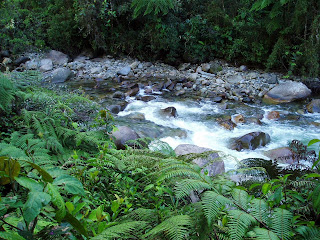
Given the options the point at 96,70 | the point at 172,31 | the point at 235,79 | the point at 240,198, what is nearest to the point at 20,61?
the point at 96,70

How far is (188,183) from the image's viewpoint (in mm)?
1237

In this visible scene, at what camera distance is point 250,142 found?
18.1 ft

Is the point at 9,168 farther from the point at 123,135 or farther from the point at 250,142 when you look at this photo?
the point at 250,142

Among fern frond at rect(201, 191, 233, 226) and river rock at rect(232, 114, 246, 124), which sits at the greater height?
fern frond at rect(201, 191, 233, 226)

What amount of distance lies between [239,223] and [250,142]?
4.71m

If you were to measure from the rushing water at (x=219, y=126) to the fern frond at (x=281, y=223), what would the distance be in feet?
11.7

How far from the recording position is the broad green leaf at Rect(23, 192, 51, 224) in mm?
873

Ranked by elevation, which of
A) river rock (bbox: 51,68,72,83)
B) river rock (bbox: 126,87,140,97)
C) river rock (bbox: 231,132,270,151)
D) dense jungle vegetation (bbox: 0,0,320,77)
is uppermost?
dense jungle vegetation (bbox: 0,0,320,77)

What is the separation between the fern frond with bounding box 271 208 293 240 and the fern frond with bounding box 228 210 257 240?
95 millimetres

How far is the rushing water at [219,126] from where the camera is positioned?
5727mm

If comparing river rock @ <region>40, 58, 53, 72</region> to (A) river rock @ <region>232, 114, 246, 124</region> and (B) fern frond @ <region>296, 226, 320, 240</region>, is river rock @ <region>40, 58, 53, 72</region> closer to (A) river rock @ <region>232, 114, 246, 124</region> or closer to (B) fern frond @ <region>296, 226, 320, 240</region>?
(A) river rock @ <region>232, 114, 246, 124</region>

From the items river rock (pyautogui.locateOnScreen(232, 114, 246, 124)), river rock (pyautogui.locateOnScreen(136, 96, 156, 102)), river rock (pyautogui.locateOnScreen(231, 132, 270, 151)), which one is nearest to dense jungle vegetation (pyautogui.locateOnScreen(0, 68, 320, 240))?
river rock (pyautogui.locateOnScreen(231, 132, 270, 151))

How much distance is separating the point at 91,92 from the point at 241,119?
16.4 ft

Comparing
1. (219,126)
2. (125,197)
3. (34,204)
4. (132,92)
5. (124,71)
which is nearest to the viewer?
(34,204)
